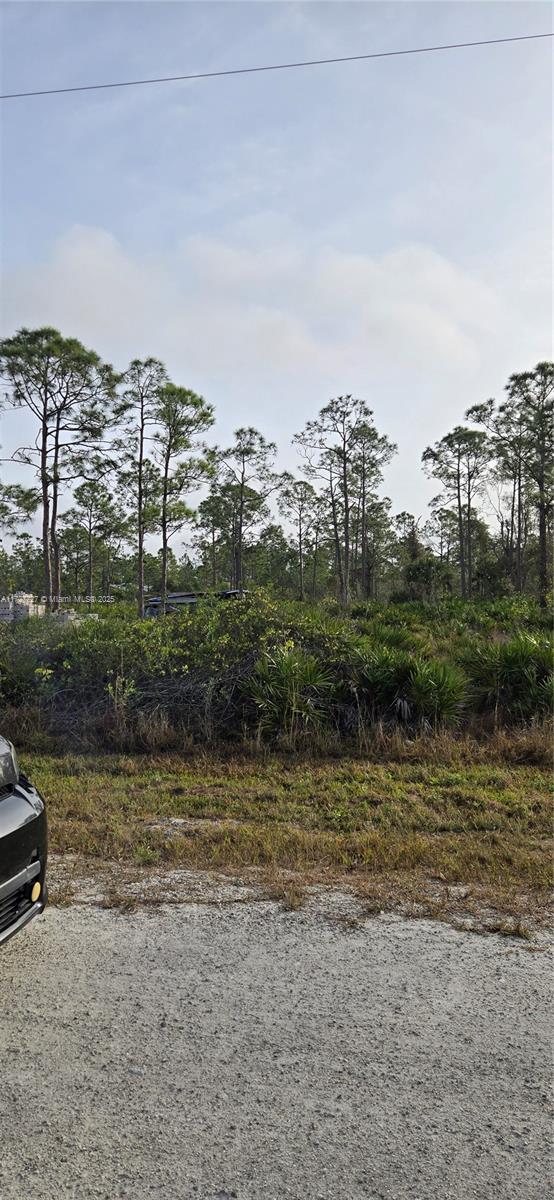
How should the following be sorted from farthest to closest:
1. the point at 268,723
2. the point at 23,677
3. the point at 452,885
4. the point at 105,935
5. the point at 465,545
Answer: the point at 465,545 < the point at 23,677 < the point at 268,723 < the point at 452,885 < the point at 105,935

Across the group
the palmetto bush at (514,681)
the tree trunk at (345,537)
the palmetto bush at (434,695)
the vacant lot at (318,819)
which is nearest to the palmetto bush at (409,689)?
the palmetto bush at (434,695)

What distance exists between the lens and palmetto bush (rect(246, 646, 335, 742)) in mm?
7637

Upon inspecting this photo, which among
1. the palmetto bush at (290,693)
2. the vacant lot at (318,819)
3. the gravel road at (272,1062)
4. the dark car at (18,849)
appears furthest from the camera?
the palmetto bush at (290,693)

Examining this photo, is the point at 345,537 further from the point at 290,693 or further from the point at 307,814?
the point at 307,814

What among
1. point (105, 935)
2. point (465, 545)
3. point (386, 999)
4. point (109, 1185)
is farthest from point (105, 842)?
point (465, 545)

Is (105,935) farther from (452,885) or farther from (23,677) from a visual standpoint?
(23,677)

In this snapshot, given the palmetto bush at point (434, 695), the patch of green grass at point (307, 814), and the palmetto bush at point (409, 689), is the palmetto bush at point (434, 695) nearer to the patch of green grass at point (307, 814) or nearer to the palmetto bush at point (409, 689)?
the palmetto bush at point (409, 689)

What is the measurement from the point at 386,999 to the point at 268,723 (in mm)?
5029

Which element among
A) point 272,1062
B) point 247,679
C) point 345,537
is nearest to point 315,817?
point 272,1062

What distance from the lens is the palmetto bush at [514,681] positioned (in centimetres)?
849

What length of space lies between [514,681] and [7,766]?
744 cm

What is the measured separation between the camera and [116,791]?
228 inches

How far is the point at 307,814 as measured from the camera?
5.19 metres

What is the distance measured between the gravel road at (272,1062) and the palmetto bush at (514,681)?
Answer: 18.9 feet
